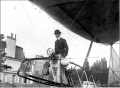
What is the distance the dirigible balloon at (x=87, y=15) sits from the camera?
6035 mm

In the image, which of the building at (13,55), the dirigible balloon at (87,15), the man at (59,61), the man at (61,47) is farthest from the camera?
the building at (13,55)

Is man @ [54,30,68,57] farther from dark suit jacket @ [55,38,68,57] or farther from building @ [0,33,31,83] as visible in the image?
building @ [0,33,31,83]

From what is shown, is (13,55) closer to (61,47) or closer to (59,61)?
(61,47)

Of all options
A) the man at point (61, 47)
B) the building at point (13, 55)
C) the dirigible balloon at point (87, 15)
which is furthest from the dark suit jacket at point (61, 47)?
the dirigible balloon at point (87, 15)

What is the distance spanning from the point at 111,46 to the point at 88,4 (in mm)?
2511

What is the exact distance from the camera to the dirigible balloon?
19.8 feet

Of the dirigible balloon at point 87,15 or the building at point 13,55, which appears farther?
the building at point 13,55

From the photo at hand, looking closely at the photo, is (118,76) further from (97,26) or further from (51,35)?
(51,35)

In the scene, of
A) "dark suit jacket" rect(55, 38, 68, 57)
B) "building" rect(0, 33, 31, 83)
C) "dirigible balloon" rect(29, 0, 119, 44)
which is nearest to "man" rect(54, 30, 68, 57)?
"dark suit jacket" rect(55, 38, 68, 57)

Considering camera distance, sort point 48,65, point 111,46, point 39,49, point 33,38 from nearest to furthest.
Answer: point 48,65
point 39,49
point 33,38
point 111,46

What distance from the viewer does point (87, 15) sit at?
256 inches

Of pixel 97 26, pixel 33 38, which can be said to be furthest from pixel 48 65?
pixel 97 26

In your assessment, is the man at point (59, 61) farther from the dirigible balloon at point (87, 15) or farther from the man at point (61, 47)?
the dirigible balloon at point (87, 15)

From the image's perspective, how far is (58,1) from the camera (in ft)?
19.4
